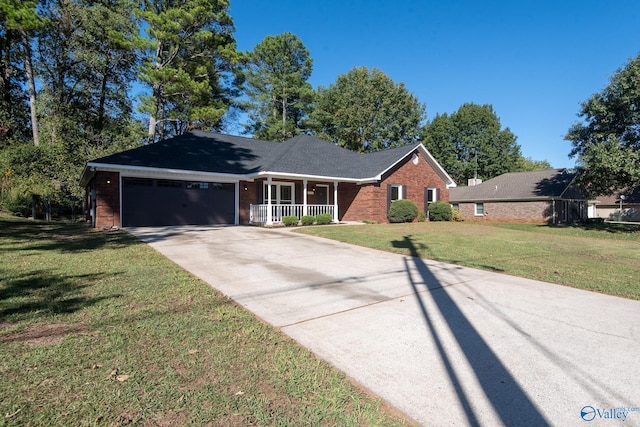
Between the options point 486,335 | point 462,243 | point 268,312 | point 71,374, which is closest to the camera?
point 71,374

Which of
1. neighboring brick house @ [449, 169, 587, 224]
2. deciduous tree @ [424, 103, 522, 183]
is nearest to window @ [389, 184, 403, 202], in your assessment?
neighboring brick house @ [449, 169, 587, 224]

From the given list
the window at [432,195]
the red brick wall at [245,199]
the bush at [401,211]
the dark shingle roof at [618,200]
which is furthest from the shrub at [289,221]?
the dark shingle roof at [618,200]

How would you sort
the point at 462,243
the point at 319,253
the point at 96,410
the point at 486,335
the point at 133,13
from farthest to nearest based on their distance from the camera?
1. the point at 133,13
2. the point at 462,243
3. the point at 319,253
4. the point at 486,335
5. the point at 96,410

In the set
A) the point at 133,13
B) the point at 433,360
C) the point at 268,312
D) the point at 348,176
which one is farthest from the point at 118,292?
the point at 133,13

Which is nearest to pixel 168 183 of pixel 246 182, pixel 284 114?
pixel 246 182

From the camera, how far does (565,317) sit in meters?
4.04

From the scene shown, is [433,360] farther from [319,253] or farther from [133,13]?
[133,13]

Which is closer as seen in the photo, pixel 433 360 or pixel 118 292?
pixel 433 360

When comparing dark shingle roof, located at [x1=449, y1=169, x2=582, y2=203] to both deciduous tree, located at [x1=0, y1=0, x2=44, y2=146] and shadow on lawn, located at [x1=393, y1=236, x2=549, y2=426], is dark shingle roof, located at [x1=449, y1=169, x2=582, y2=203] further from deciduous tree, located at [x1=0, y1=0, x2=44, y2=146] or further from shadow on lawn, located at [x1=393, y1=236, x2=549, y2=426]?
deciduous tree, located at [x1=0, y1=0, x2=44, y2=146]

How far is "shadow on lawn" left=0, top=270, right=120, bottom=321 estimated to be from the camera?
3.83 metres

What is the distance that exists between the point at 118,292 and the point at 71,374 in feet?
7.62

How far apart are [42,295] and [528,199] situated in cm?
3089

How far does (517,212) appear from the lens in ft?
90.8

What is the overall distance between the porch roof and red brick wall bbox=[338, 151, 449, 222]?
0.69 meters
